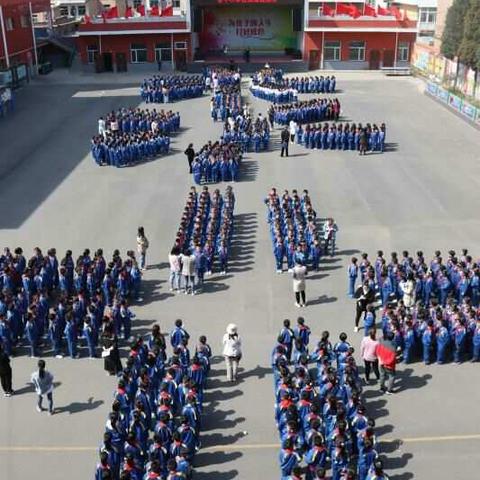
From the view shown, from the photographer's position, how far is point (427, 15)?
52.8 m

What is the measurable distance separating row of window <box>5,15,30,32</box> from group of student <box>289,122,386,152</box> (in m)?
22.9

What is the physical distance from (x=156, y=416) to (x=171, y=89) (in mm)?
28983

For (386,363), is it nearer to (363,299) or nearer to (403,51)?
(363,299)

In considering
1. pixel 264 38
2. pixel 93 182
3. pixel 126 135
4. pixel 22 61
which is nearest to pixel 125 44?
pixel 22 61

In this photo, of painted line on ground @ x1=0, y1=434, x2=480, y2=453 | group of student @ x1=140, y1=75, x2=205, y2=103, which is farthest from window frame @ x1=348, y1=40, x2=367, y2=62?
painted line on ground @ x1=0, y1=434, x2=480, y2=453

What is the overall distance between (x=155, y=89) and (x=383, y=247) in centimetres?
2242

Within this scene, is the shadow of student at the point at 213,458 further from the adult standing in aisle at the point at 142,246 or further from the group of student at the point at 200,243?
the adult standing in aisle at the point at 142,246

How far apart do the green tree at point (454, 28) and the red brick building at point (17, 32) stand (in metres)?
26.1

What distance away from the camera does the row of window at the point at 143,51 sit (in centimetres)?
4784

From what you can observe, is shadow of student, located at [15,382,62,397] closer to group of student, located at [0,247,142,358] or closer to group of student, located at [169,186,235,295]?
group of student, located at [0,247,142,358]

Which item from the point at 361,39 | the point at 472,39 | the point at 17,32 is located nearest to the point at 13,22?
the point at 17,32

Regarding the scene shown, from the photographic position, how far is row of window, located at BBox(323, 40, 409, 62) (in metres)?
47.4

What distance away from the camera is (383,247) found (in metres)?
17.8

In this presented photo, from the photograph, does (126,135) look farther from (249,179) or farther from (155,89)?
(155,89)
